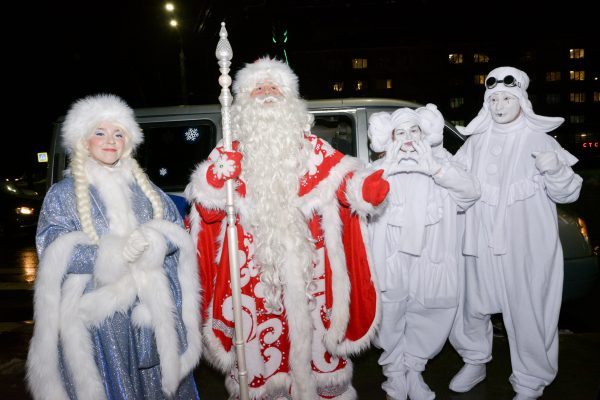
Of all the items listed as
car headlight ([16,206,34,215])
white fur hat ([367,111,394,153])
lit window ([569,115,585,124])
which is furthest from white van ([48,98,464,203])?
lit window ([569,115,585,124])

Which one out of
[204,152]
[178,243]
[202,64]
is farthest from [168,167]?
[202,64]


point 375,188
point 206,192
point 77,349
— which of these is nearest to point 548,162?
point 375,188

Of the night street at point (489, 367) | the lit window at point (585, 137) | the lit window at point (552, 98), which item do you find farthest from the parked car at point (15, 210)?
the lit window at point (552, 98)

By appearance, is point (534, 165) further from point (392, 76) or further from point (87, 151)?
point (392, 76)

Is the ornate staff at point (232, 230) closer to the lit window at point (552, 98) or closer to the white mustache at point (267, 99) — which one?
the white mustache at point (267, 99)

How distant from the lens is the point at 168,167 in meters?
4.95

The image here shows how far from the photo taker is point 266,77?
3186 millimetres

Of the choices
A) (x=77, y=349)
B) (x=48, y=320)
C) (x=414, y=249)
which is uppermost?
(x=414, y=249)

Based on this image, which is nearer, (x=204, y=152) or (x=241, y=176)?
(x=241, y=176)

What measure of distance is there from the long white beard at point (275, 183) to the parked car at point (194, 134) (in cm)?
164

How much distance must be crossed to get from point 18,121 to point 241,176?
27408 mm

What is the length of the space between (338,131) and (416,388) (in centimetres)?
262

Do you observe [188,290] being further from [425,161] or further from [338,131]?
[338,131]

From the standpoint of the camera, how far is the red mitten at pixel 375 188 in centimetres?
273
